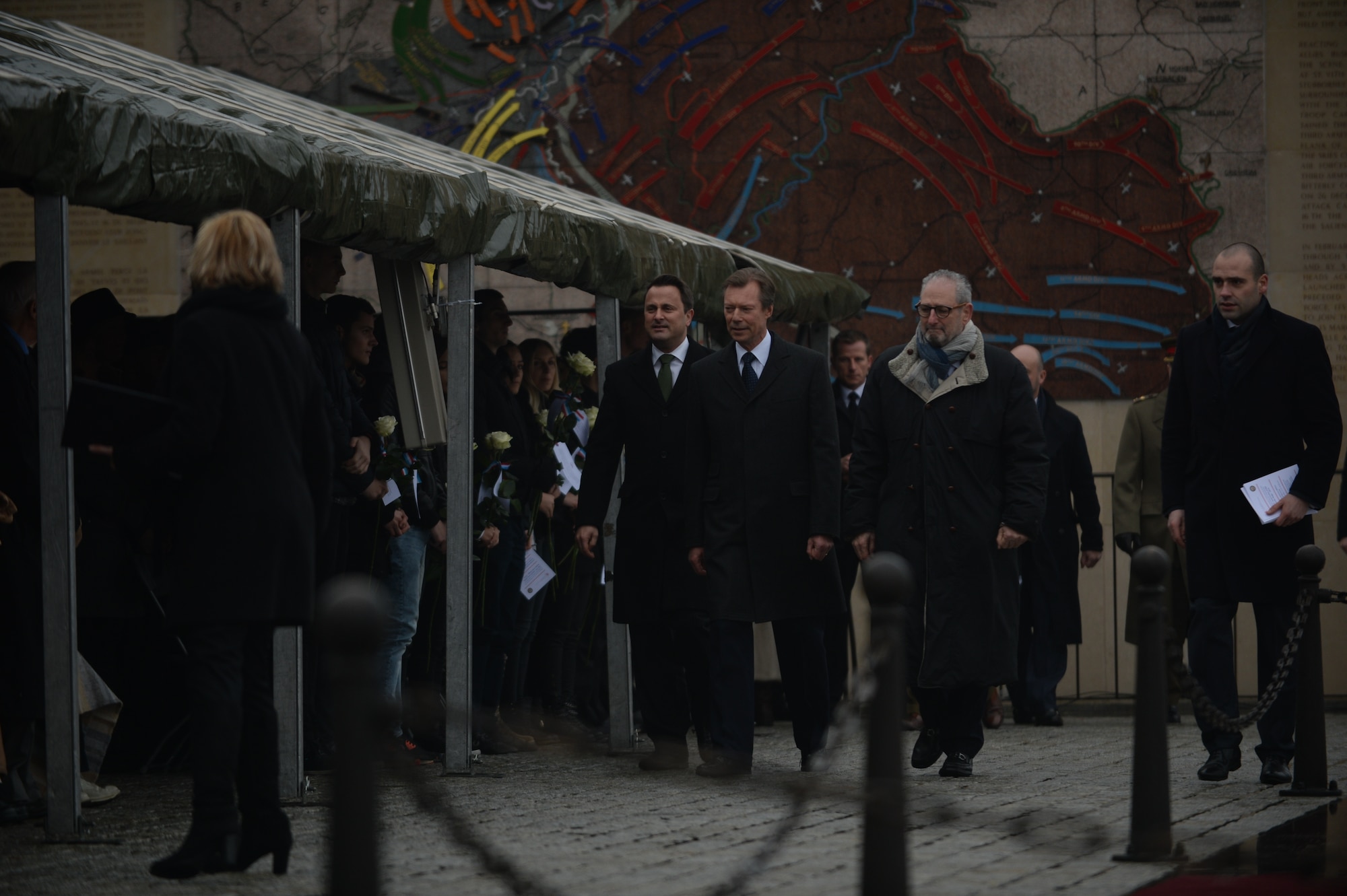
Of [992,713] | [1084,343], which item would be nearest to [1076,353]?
[1084,343]

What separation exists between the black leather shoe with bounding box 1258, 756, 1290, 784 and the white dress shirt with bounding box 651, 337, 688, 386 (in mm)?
3005

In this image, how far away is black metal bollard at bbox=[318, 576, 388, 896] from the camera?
3020 mm

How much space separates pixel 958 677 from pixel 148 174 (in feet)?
12.1

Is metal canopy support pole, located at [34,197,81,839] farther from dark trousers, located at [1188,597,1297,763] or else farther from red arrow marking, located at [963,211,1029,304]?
red arrow marking, located at [963,211,1029,304]

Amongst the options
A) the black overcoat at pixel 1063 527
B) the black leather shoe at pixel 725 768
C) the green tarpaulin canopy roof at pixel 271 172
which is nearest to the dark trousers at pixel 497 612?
the green tarpaulin canopy roof at pixel 271 172

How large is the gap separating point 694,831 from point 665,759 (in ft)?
7.02

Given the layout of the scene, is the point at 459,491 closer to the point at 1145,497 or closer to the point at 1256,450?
the point at 1256,450

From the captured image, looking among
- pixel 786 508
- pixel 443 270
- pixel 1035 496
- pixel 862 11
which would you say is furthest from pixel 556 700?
pixel 862 11

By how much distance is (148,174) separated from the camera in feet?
18.7

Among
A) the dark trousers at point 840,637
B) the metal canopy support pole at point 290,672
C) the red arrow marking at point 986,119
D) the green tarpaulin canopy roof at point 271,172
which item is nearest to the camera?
the green tarpaulin canopy roof at point 271,172

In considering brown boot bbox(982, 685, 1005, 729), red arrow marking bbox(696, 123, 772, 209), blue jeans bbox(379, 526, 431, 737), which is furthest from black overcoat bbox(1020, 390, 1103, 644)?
blue jeans bbox(379, 526, 431, 737)

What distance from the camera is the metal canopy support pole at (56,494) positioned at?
555 cm

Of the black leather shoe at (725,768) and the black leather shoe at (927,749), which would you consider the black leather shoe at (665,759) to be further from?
the black leather shoe at (927,749)

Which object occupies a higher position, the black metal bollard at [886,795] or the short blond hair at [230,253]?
the short blond hair at [230,253]
